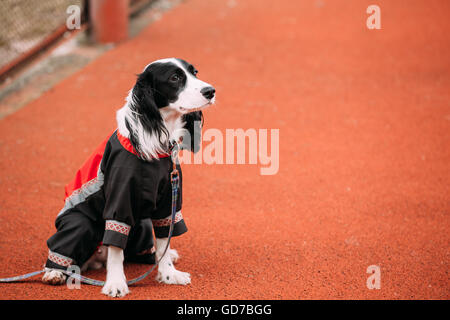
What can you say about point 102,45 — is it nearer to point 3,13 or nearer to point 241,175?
point 3,13

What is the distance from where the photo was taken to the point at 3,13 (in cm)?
1224

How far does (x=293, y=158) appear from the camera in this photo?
6.40 m

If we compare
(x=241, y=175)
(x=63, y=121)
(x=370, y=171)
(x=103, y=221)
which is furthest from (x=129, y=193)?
(x=63, y=121)

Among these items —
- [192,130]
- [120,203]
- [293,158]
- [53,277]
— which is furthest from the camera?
[293,158]

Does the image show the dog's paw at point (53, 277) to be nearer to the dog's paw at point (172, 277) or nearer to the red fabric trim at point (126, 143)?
the dog's paw at point (172, 277)

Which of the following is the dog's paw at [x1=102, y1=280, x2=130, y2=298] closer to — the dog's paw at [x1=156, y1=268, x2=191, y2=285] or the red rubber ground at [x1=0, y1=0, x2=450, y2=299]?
the red rubber ground at [x1=0, y1=0, x2=450, y2=299]

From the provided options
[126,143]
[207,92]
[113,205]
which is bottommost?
[113,205]

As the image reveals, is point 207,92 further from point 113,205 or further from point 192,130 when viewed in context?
point 113,205

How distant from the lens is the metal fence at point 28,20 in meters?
11.4

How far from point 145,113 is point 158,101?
0.52 ft

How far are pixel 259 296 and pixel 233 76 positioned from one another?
5962 mm

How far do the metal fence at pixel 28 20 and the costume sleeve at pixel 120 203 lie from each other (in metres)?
8.73

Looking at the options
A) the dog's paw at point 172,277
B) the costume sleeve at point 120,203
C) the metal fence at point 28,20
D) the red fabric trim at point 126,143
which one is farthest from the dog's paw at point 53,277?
the metal fence at point 28,20

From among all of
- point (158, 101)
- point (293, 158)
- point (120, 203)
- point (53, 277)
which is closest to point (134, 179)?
point (120, 203)
